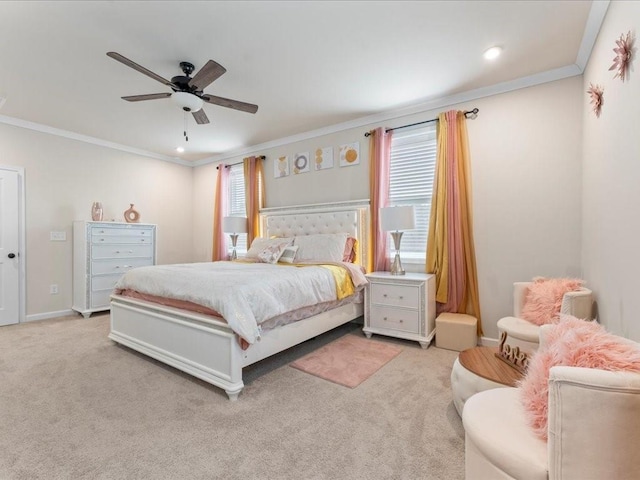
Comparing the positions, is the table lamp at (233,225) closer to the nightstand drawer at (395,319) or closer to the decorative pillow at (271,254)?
the decorative pillow at (271,254)

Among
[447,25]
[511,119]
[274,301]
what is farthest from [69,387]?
[511,119]

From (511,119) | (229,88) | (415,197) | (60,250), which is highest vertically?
(229,88)

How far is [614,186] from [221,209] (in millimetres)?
5222

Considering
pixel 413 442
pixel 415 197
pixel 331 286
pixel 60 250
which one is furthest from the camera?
pixel 60 250

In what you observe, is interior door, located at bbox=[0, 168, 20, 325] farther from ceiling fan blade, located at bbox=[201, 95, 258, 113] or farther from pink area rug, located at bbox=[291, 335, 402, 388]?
pink area rug, located at bbox=[291, 335, 402, 388]

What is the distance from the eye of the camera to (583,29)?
7.79 feet

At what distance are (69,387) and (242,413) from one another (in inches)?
57.5

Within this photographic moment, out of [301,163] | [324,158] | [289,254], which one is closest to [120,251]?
[289,254]

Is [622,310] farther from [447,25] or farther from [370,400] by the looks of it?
[447,25]

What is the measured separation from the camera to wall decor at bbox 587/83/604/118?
2207 mm

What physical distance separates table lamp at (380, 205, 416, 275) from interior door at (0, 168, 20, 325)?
4819 millimetres

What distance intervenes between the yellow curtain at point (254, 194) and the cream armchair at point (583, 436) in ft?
14.9

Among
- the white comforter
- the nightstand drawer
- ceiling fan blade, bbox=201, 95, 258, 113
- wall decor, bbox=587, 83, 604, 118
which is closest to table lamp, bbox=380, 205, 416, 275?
the nightstand drawer

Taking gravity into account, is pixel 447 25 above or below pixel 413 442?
above
